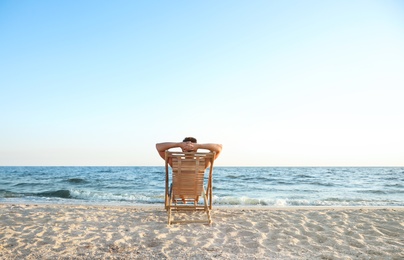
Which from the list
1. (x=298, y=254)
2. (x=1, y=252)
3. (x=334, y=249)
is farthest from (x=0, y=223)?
(x=334, y=249)

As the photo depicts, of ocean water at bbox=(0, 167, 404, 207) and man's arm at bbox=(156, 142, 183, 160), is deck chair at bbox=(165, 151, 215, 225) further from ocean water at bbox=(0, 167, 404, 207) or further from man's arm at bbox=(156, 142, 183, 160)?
ocean water at bbox=(0, 167, 404, 207)

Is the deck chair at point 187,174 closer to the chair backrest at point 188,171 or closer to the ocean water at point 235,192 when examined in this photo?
the chair backrest at point 188,171

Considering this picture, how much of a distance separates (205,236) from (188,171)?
1.53 meters

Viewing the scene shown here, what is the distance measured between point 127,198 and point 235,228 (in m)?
7.51

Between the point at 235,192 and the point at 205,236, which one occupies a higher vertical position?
the point at 205,236

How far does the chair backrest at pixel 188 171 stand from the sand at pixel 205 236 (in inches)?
26.4

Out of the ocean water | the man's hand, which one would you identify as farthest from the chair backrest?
the ocean water

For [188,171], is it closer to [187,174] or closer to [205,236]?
[187,174]

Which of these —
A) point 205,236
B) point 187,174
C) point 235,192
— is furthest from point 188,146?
point 235,192

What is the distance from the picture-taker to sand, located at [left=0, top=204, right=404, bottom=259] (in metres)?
3.54

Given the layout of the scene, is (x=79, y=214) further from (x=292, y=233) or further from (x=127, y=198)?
(x=127, y=198)

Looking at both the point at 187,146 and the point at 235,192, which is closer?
the point at 187,146

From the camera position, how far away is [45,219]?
5.37m

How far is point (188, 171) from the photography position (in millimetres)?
5598
